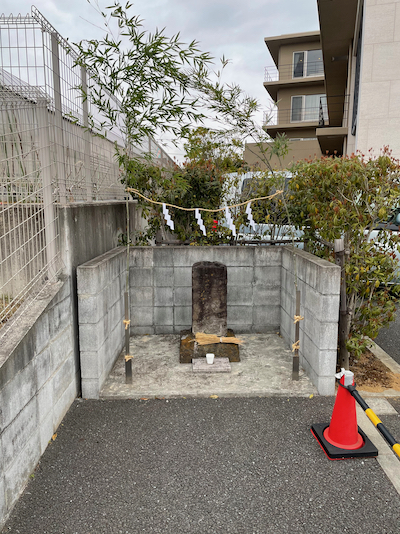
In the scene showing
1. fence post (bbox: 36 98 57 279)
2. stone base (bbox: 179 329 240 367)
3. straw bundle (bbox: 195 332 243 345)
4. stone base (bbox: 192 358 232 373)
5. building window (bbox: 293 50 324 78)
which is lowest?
stone base (bbox: 192 358 232 373)

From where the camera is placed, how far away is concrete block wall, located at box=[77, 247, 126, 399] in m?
3.82

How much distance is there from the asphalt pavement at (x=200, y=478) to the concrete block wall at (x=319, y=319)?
1.24 feet

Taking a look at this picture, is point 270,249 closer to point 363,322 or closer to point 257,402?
point 363,322

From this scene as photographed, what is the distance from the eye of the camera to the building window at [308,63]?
2261 cm

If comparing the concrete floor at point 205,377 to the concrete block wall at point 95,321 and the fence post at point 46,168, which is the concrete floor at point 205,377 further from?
the fence post at point 46,168

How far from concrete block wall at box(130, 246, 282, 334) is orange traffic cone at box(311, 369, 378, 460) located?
2683 mm

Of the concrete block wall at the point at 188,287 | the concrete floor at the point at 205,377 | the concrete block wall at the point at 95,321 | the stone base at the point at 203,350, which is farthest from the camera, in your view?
the concrete block wall at the point at 188,287

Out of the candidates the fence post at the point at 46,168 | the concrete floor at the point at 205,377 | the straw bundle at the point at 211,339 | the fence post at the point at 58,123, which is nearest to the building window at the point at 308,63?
the concrete floor at the point at 205,377

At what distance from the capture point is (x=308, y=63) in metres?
22.7

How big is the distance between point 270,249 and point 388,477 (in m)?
3.47

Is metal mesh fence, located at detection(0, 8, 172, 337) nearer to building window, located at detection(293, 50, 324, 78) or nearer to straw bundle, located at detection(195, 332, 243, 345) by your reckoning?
straw bundle, located at detection(195, 332, 243, 345)

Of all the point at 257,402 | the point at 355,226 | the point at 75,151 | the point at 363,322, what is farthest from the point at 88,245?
the point at 363,322

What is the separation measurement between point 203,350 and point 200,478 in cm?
225

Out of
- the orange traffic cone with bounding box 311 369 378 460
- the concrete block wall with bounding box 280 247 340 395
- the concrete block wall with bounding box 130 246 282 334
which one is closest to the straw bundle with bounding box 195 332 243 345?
the concrete block wall with bounding box 130 246 282 334
